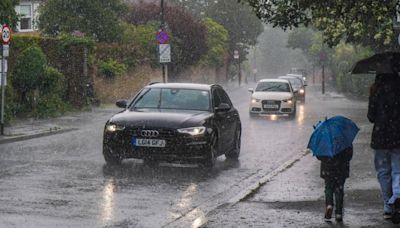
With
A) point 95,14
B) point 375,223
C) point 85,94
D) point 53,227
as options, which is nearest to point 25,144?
point 53,227

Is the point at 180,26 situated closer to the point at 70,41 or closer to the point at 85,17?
the point at 85,17

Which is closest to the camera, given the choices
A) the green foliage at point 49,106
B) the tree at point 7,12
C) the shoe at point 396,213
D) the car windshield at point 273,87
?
the shoe at point 396,213

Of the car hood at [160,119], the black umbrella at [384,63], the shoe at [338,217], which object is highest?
the black umbrella at [384,63]

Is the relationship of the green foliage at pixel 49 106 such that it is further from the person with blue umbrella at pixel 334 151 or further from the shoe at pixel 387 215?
the shoe at pixel 387 215

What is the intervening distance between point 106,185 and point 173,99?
139 inches

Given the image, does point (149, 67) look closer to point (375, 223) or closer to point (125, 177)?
point (125, 177)

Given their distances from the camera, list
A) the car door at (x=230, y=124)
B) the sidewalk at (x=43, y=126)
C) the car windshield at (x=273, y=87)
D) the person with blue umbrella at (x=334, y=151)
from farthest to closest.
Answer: the car windshield at (x=273, y=87), the sidewalk at (x=43, y=126), the car door at (x=230, y=124), the person with blue umbrella at (x=334, y=151)

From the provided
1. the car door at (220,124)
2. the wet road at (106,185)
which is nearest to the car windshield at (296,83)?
the wet road at (106,185)

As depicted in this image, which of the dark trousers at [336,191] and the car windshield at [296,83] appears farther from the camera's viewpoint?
the car windshield at [296,83]

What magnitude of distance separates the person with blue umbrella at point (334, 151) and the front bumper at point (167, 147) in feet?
15.5

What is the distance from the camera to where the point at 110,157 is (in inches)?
541

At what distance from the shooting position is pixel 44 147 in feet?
57.3

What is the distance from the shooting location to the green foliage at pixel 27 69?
26.2 metres

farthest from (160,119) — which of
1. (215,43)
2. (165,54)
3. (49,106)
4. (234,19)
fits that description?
(234,19)
